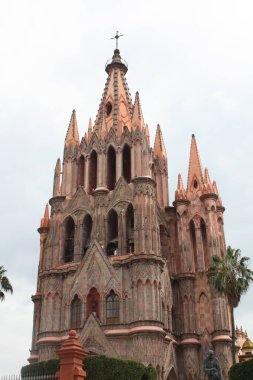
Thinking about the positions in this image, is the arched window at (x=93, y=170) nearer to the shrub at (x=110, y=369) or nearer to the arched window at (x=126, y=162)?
the arched window at (x=126, y=162)

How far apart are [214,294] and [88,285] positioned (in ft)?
28.9

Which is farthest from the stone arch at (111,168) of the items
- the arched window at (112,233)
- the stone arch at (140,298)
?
the stone arch at (140,298)

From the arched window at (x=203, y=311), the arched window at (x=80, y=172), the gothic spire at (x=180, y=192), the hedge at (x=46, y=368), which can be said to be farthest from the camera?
the arched window at (x=80, y=172)

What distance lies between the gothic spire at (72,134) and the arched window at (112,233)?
8.40 metres

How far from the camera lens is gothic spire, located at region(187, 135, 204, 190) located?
41844 millimetres

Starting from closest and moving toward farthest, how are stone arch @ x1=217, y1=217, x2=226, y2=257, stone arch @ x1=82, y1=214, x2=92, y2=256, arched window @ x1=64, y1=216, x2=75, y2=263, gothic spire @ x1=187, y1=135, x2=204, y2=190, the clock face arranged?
stone arch @ x1=82, y1=214, x2=92, y2=256, arched window @ x1=64, y1=216, x2=75, y2=263, stone arch @ x1=217, y1=217, x2=226, y2=257, gothic spire @ x1=187, y1=135, x2=204, y2=190, the clock face

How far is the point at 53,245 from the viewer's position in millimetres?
37375

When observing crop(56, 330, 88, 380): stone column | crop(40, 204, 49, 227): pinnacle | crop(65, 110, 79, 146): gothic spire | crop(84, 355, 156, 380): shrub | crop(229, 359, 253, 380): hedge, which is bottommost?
crop(56, 330, 88, 380): stone column

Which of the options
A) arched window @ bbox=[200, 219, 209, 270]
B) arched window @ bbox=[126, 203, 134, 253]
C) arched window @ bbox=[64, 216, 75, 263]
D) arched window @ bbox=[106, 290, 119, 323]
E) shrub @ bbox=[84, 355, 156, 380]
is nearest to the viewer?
shrub @ bbox=[84, 355, 156, 380]

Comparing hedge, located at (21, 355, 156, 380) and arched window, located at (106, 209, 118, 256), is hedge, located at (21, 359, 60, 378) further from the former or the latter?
arched window, located at (106, 209, 118, 256)

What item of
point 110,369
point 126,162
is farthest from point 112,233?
point 110,369

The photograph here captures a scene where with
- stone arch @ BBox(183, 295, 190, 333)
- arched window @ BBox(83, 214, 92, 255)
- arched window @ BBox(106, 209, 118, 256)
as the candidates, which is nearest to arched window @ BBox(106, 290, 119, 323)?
arched window @ BBox(106, 209, 118, 256)

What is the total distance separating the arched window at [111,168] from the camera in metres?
40.6

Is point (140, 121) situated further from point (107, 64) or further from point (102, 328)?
point (102, 328)
